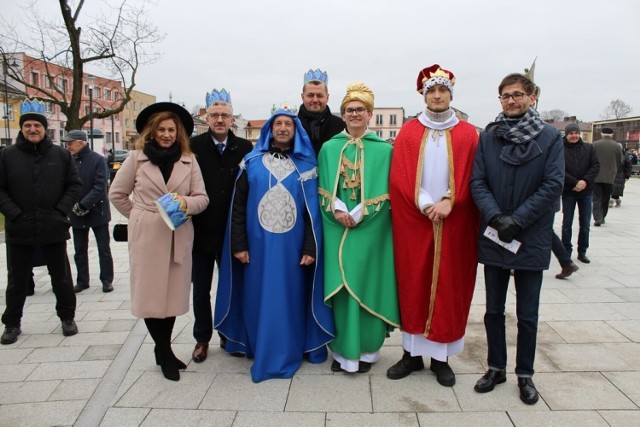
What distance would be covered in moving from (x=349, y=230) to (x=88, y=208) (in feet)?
11.5

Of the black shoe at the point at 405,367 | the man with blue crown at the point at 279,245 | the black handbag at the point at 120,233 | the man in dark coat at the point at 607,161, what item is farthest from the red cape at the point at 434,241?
the man in dark coat at the point at 607,161

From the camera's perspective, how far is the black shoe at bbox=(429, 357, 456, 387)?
3203 millimetres

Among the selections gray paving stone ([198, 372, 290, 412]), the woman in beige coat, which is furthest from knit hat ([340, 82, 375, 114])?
gray paving stone ([198, 372, 290, 412])

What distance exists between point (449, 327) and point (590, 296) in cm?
282

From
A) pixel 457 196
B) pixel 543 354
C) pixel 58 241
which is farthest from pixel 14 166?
pixel 543 354

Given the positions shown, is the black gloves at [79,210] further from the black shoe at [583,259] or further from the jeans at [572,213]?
the black shoe at [583,259]

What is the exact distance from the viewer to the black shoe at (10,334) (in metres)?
4.05

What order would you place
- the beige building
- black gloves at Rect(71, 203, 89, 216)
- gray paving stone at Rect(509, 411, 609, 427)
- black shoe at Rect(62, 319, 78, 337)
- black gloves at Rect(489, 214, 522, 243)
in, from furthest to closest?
the beige building
black gloves at Rect(71, 203, 89, 216)
black shoe at Rect(62, 319, 78, 337)
black gloves at Rect(489, 214, 522, 243)
gray paving stone at Rect(509, 411, 609, 427)

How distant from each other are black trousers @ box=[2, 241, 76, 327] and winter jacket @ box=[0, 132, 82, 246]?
0.13 m

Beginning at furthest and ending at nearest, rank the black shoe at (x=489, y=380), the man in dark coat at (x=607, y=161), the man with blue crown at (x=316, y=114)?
the man in dark coat at (x=607, y=161) → the man with blue crown at (x=316, y=114) → the black shoe at (x=489, y=380)

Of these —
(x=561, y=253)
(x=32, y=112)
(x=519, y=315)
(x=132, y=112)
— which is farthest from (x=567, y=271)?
(x=132, y=112)

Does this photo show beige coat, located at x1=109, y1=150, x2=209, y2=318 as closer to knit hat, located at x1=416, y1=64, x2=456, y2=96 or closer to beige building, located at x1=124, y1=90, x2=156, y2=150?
knit hat, located at x1=416, y1=64, x2=456, y2=96

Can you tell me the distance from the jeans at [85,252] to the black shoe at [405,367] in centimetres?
382

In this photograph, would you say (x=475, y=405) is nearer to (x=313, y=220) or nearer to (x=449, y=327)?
(x=449, y=327)
